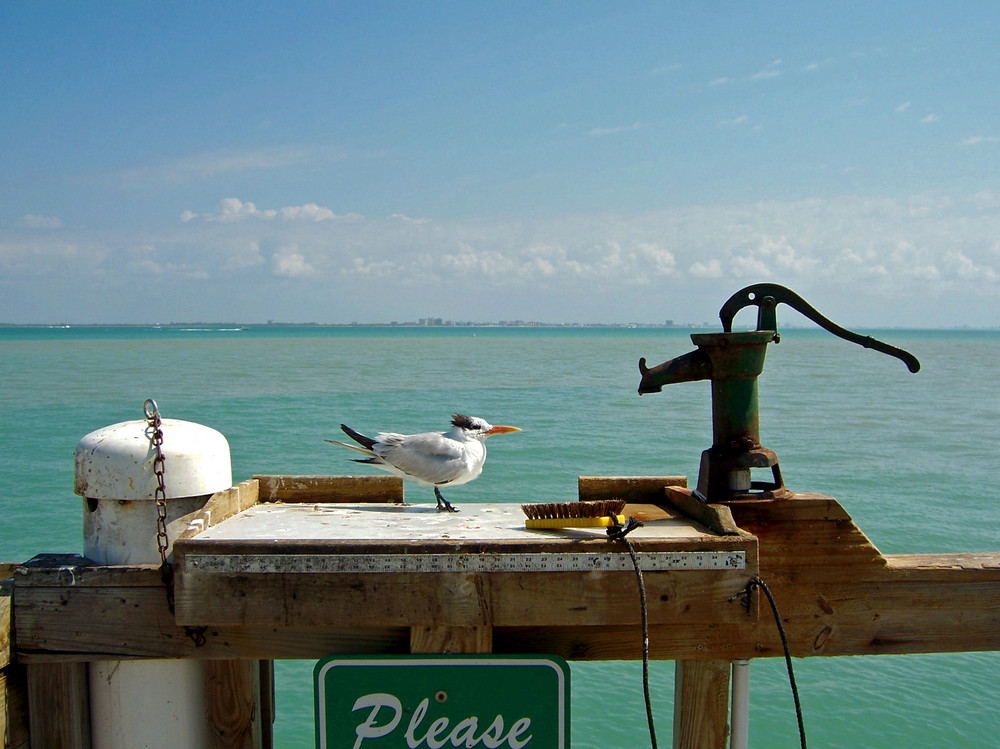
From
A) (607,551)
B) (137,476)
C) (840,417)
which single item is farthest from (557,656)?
(840,417)

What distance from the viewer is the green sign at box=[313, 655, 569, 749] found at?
217cm

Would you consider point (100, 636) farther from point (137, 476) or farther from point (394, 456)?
point (394, 456)

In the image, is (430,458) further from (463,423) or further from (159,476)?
(159,476)

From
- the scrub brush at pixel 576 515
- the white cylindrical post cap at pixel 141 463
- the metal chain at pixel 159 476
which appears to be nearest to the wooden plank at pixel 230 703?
the metal chain at pixel 159 476

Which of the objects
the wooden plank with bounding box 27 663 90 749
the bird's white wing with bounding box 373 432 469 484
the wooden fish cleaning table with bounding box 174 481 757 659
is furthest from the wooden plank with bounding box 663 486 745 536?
the wooden plank with bounding box 27 663 90 749

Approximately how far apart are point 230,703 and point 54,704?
0.47 meters

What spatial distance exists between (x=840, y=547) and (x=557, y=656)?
869mm

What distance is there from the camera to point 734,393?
8.59 ft

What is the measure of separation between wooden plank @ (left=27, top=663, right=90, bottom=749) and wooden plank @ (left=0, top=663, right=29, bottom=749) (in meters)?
0.03

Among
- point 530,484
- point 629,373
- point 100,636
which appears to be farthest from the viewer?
point 629,373

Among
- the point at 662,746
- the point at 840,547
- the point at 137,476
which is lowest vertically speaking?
the point at 662,746

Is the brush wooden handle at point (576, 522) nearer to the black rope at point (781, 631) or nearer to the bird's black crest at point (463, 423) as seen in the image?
the black rope at point (781, 631)

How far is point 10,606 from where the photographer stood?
2262 mm

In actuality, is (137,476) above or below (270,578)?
above
